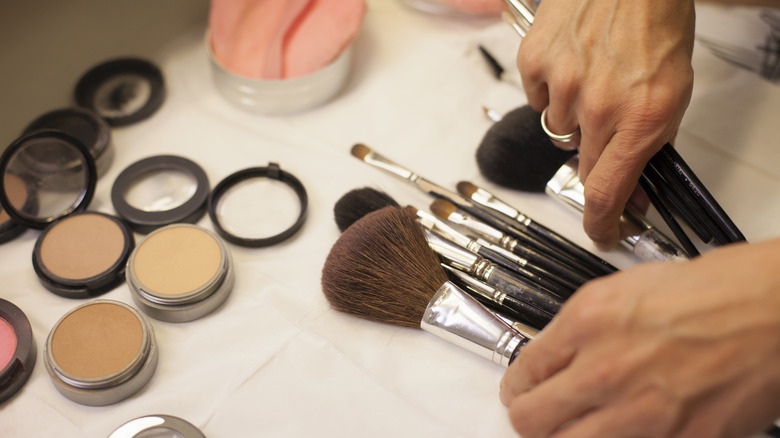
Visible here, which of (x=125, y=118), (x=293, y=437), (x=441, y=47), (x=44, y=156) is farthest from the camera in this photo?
(x=441, y=47)

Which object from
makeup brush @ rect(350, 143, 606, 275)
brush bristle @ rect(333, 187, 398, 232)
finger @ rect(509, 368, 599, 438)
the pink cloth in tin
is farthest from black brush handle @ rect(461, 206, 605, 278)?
the pink cloth in tin

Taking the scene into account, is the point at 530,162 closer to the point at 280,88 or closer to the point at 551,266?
the point at 551,266

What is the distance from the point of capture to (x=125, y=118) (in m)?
0.93

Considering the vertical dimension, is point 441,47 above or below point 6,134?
above

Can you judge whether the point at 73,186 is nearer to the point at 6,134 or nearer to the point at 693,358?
the point at 6,134

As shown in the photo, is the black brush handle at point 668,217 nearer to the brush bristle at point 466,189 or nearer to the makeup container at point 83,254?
the brush bristle at point 466,189

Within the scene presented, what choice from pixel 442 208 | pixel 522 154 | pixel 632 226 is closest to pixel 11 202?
pixel 442 208

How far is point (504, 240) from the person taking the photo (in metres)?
0.75

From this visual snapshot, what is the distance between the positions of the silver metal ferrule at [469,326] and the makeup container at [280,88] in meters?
0.40

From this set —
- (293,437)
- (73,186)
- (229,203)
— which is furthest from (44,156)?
(293,437)

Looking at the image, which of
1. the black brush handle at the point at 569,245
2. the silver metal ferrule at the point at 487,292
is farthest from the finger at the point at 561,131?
the silver metal ferrule at the point at 487,292

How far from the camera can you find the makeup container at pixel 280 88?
92cm

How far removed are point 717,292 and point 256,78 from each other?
2.35 feet

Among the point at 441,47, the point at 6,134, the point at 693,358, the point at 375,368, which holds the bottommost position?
the point at 6,134
